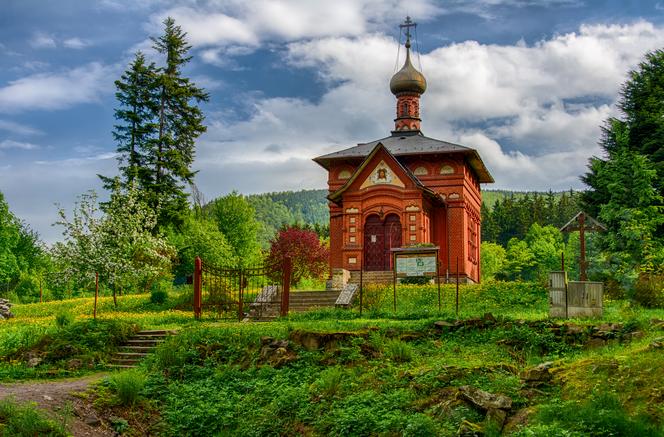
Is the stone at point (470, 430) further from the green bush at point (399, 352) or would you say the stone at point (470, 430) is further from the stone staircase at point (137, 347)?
the stone staircase at point (137, 347)

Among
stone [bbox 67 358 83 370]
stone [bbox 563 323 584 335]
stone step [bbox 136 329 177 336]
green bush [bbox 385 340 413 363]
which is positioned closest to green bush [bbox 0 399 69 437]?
stone [bbox 67 358 83 370]

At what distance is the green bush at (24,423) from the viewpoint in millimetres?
11336

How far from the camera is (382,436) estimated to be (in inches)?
456

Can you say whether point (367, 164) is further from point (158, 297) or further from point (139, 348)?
point (139, 348)

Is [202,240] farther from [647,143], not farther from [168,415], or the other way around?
[168,415]

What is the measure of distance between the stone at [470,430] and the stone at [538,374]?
1477 millimetres

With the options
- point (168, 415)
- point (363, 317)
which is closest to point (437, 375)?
point (168, 415)

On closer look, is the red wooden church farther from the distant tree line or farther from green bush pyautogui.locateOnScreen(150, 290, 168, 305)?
the distant tree line

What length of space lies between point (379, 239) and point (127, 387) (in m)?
20.8

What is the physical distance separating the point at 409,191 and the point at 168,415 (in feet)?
67.7

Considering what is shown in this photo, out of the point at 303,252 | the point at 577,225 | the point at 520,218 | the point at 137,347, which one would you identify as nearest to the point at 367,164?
the point at 303,252

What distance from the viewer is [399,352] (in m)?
14.8

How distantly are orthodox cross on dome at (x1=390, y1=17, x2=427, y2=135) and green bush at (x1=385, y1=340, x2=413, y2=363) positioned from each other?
26.4 meters

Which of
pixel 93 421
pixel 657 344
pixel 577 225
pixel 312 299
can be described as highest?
pixel 577 225
